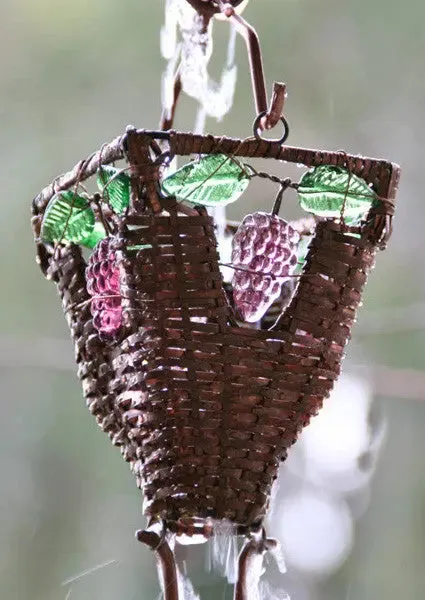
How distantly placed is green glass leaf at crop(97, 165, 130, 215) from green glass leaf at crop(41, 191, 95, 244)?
0.03 meters

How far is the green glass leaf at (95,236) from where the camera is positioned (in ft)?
2.28

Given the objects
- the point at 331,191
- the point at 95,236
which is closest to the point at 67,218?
the point at 95,236

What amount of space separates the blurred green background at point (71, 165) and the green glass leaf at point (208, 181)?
32.0 inches

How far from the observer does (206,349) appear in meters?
0.62

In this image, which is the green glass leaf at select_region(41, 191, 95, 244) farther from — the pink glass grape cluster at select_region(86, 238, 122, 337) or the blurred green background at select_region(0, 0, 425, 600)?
the blurred green background at select_region(0, 0, 425, 600)

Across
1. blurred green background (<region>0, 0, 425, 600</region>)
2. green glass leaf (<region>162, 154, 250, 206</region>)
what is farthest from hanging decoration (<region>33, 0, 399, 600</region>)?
blurred green background (<region>0, 0, 425, 600</region>)

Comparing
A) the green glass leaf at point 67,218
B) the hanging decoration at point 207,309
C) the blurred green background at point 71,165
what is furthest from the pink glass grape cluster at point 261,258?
the blurred green background at point 71,165

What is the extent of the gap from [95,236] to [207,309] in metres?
0.14

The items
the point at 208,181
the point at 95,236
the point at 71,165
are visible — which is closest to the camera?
the point at 208,181

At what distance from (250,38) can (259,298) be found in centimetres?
22

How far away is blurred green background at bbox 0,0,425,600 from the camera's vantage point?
56.3 inches

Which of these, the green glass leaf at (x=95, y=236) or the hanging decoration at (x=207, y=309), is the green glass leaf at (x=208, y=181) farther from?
the green glass leaf at (x=95, y=236)

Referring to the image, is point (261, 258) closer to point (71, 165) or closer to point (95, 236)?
point (95, 236)
